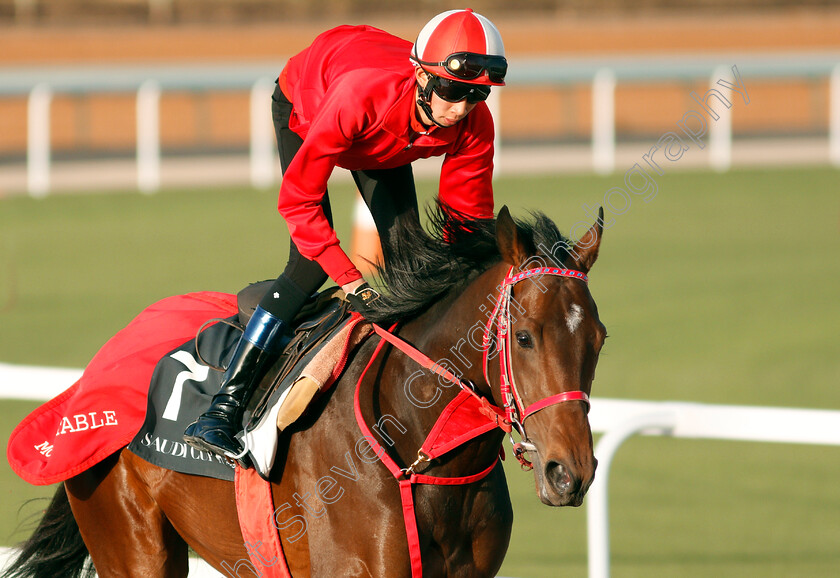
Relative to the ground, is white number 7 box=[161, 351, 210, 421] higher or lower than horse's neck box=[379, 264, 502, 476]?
lower

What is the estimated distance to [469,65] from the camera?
266cm

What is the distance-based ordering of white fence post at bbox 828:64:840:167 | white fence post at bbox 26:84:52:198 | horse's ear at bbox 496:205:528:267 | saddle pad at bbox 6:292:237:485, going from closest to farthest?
horse's ear at bbox 496:205:528:267
saddle pad at bbox 6:292:237:485
white fence post at bbox 26:84:52:198
white fence post at bbox 828:64:840:167

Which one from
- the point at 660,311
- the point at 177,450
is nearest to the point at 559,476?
the point at 177,450

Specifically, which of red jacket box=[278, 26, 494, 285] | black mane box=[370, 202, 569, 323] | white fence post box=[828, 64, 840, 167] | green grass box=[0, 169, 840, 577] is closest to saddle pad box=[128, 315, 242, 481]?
red jacket box=[278, 26, 494, 285]

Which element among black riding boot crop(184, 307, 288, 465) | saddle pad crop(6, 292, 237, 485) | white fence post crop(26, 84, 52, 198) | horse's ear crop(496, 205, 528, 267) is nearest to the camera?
horse's ear crop(496, 205, 528, 267)

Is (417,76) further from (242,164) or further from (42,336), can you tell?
(242,164)

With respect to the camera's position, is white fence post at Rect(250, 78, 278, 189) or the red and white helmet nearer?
A: the red and white helmet

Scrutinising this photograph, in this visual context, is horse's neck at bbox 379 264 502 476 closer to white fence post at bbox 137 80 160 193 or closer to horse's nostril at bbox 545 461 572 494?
→ horse's nostril at bbox 545 461 572 494

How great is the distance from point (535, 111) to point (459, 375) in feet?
53.0

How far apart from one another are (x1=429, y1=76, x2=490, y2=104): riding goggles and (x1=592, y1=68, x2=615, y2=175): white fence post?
10844mm

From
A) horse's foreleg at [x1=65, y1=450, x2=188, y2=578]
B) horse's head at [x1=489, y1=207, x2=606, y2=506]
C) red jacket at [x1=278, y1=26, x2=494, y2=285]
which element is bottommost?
horse's foreleg at [x1=65, y1=450, x2=188, y2=578]

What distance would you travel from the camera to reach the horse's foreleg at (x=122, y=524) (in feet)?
10.8

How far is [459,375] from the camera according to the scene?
2.63m

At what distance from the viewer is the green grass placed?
15.8 ft
